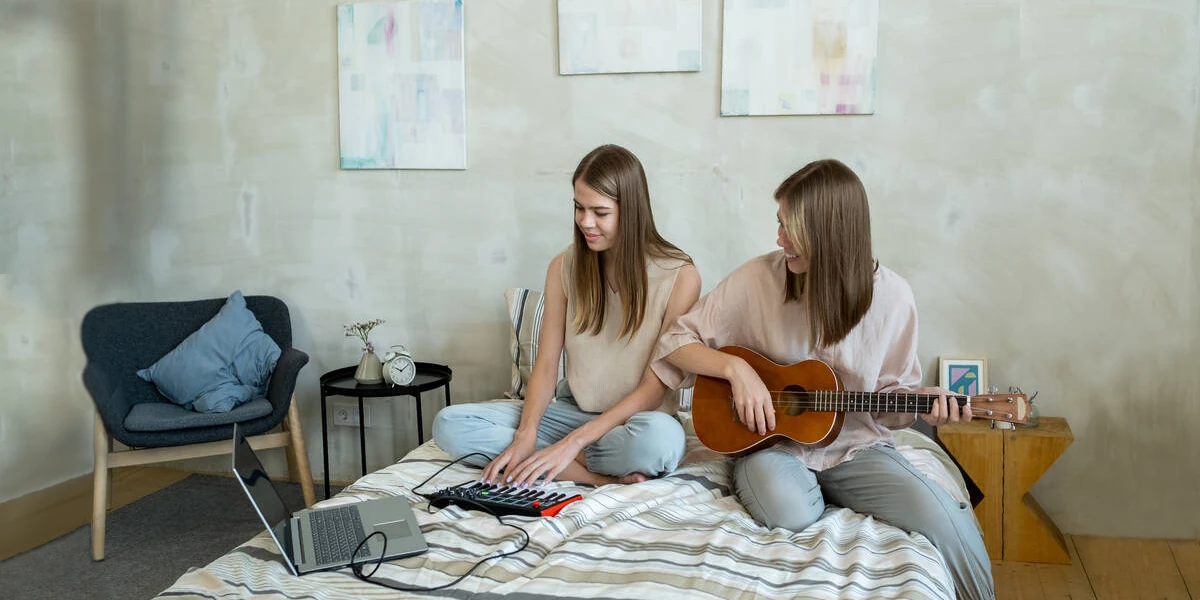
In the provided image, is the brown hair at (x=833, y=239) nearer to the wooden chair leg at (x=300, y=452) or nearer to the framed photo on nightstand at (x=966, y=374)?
the framed photo on nightstand at (x=966, y=374)

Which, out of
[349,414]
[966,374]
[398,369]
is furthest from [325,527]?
[966,374]

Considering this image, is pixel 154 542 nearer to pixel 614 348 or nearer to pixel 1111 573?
pixel 614 348

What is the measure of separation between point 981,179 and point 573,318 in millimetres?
1212

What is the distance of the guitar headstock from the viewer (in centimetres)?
179

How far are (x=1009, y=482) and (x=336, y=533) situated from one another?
1687mm

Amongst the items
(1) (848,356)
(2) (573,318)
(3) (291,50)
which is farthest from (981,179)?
(3) (291,50)

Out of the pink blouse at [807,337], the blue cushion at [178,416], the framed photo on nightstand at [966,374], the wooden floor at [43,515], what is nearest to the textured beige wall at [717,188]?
the framed photo on nightstand at [966,374]

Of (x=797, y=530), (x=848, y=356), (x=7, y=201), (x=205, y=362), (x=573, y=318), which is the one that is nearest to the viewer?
(x=7, y=201)

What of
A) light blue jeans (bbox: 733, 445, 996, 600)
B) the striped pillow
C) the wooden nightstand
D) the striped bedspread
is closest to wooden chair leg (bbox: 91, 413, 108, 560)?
the striped bedspread

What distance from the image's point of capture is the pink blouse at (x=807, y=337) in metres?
2.00

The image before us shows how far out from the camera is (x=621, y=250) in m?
2.23

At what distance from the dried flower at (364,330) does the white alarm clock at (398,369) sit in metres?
0.13

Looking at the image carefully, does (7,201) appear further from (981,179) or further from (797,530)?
(981,179)

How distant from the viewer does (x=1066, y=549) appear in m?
2.53
